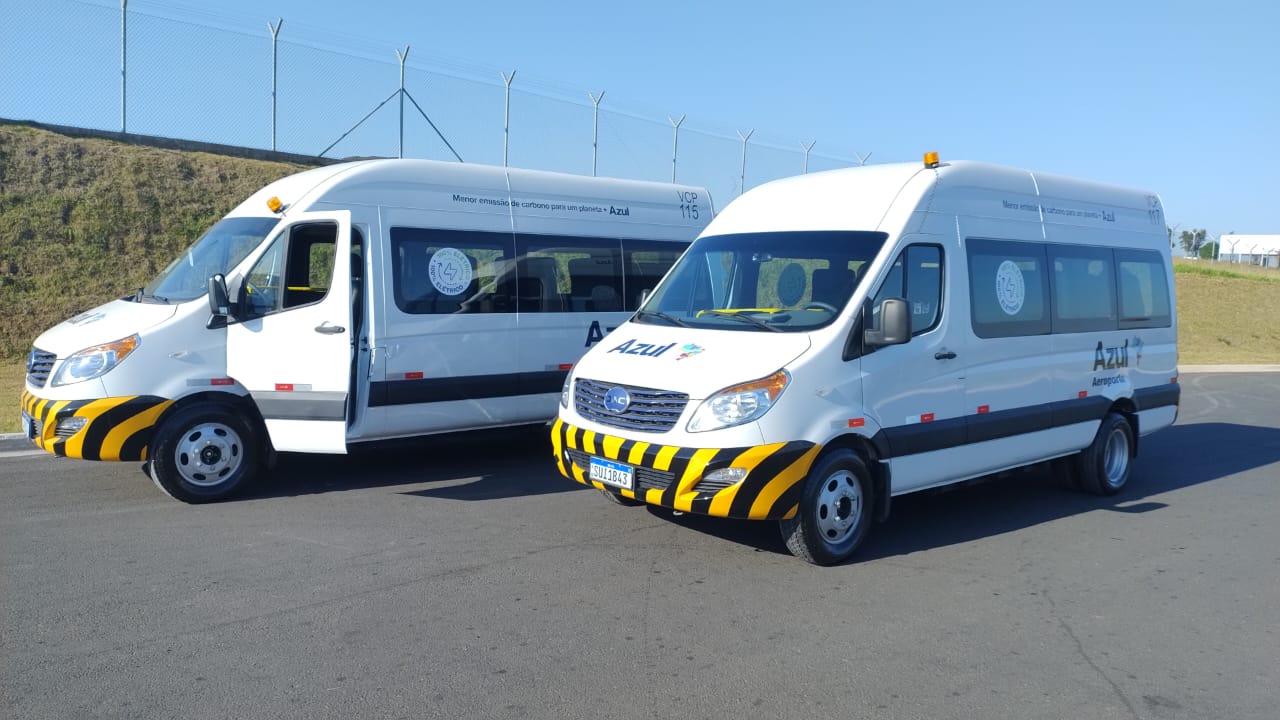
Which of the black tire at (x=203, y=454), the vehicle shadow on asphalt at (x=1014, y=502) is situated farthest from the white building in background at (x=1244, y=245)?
the black tire at (x=203, y=454)

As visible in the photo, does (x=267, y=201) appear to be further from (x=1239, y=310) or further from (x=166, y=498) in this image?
(x=1239, y=310)

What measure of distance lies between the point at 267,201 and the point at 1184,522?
25.6 feet

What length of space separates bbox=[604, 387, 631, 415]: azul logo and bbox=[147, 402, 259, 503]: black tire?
3.20 metres

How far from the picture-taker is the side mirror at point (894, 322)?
6.07 meters

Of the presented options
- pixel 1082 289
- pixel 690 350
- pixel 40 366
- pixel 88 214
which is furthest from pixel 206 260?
pixel 88 214

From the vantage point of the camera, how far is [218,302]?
24.5ft

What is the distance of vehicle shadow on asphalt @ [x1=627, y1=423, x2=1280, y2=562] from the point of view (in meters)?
6.86

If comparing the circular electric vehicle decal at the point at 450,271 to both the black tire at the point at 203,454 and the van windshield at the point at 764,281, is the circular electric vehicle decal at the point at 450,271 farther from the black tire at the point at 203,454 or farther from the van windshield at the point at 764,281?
the van windshield at the point at 764,281

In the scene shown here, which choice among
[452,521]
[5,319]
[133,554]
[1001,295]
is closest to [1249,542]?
[1001,295]

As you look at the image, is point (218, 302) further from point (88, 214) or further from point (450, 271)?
point (88, 214)

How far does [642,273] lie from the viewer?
10117 mm

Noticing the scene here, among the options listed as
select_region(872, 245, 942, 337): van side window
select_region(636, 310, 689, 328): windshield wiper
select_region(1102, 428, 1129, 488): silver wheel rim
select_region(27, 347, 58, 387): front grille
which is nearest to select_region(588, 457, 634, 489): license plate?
select_region(636, 310, 689, 328): windshield wiper

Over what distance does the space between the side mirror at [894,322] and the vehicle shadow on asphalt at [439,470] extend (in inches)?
125

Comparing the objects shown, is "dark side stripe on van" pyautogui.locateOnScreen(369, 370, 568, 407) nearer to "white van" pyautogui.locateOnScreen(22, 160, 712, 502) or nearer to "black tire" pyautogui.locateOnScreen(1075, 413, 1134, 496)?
"white van" pyautogui.locateOnScreen(22, 160, 712, 502)
